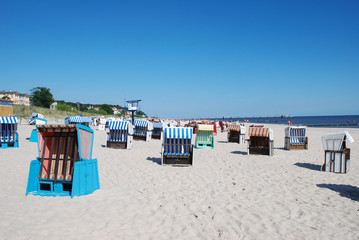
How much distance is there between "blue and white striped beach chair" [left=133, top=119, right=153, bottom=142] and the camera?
59.9 feet

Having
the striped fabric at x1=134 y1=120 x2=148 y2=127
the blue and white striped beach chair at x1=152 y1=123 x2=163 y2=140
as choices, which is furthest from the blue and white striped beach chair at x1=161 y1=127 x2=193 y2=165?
the blue and white striped beach chair at x1=152 y1=123 x2=163 y2=140

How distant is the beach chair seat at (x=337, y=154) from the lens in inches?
324

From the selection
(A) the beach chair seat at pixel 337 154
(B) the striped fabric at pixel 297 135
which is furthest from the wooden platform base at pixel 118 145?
(A) the beach chair seat at pixel 337 154

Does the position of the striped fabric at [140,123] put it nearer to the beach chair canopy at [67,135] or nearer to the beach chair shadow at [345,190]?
the beach chair canopy at [67,135]

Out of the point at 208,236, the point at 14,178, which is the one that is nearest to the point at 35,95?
the point at 14,178

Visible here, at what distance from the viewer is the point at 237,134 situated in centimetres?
1786

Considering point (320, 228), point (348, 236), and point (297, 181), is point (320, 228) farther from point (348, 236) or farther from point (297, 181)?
point (297, 181)

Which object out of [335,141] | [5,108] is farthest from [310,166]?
[5,108]

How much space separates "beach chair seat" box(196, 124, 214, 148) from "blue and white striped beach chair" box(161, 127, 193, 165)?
15.7 feet

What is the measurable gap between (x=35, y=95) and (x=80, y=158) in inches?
3350

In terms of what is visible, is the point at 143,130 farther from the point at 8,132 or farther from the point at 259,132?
the point at 259,132

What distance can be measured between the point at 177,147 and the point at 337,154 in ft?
17.8

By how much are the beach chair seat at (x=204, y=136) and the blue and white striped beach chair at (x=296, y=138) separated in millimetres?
4218

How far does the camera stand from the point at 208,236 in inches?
150
